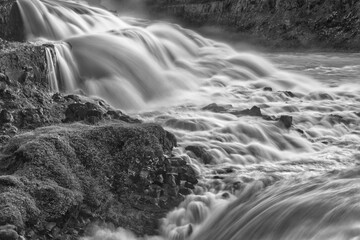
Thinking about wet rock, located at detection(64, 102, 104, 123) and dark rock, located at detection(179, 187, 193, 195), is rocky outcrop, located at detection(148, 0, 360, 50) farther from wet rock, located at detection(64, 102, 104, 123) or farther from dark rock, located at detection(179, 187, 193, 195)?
dark rock, located at detection(179, 187, 193, 195)

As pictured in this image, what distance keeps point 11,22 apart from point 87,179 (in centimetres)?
788

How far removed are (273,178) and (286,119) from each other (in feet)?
8.42

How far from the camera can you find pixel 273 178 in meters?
7.25

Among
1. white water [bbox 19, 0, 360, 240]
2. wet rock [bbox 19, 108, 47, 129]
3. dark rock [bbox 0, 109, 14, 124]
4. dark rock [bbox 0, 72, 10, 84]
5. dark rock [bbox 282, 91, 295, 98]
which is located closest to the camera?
white water [bbox 19, 0, 360, 240]

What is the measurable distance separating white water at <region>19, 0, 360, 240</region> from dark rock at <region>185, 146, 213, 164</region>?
113mm

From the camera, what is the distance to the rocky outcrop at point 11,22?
12.4 m

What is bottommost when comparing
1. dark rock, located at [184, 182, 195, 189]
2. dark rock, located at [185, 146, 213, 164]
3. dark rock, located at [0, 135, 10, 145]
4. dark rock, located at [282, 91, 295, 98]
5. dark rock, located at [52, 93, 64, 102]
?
dark rock, located at [282, 91, 295, 98]

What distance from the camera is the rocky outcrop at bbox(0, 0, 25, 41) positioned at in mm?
12383

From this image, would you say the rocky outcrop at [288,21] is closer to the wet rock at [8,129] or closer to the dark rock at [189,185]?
the dark rock at [189,185]

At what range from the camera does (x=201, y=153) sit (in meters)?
7.90

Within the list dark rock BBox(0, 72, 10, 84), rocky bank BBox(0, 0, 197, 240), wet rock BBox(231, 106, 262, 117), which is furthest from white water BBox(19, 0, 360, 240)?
dark rock BBox(0, 72, 10, 84)

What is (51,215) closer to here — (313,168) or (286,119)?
(313,168)

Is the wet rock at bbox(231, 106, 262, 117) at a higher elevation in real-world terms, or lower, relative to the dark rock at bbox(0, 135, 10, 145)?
lower

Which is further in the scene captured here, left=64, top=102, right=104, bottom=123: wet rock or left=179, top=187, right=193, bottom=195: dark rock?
left=64, top=102, right=104, bottom=123: wet rock
